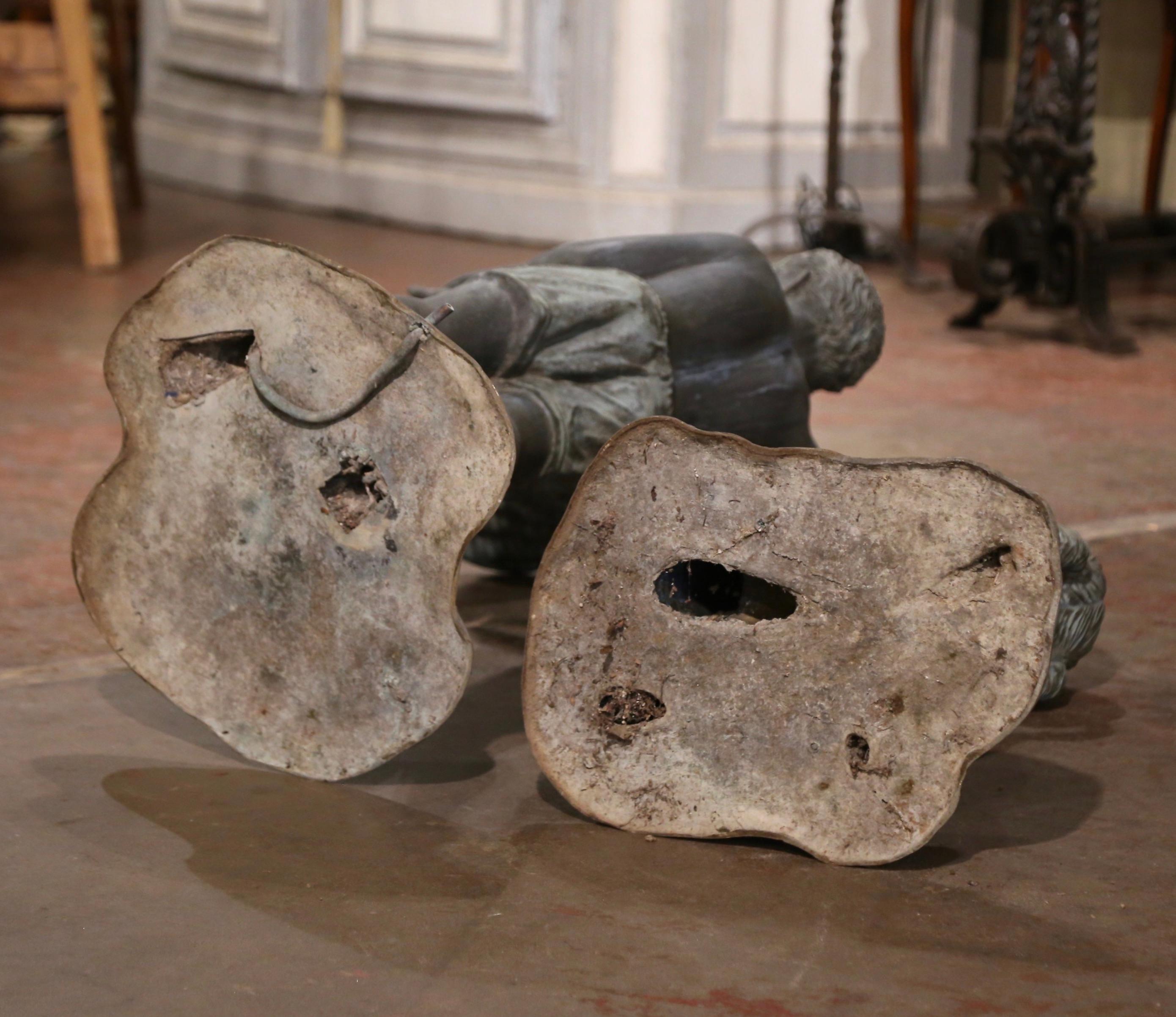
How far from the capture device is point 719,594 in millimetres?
2068

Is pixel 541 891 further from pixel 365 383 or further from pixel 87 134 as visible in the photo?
pixel 87 134

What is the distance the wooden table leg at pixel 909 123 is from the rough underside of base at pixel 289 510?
416 cm

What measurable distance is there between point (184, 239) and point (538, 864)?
15.5 feet

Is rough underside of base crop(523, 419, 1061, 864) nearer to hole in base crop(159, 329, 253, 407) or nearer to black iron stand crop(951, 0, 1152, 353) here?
hole in base crop(159, 329, 253, 407)

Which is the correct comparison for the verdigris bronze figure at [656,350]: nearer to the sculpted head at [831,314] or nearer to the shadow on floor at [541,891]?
the sculpted head at [831,314]

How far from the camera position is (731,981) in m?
1.66

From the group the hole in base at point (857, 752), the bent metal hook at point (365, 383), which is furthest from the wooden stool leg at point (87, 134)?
the hole in base at point (857, 752)

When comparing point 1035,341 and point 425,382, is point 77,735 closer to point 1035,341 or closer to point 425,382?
point 425,382

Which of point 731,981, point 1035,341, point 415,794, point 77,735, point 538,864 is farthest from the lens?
point 1035,341

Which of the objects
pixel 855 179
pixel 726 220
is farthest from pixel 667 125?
pixel 855 179

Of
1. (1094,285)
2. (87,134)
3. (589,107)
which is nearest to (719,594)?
(1094,285)

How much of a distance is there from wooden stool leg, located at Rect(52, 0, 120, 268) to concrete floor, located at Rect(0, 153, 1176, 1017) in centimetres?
294

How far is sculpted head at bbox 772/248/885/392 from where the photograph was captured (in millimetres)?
2791

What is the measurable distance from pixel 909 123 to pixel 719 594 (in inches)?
169
